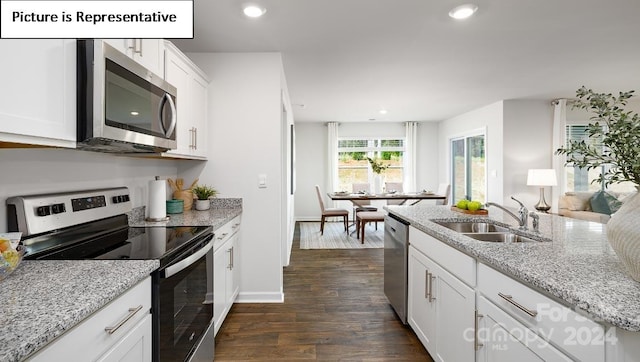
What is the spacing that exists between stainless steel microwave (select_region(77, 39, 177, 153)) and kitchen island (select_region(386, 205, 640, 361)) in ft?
5.60

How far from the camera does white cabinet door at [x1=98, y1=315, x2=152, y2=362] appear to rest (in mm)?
A: 986

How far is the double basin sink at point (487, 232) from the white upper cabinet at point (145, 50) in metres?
2.12

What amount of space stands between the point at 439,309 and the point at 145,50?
229cm

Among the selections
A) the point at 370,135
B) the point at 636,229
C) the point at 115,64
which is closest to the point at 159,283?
the point at 115,64

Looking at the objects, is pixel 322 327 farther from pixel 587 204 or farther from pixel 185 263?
pixel 587 204

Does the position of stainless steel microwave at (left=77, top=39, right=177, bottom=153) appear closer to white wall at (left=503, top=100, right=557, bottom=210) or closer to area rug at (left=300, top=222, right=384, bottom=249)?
area rug at (left=300, top=222, right=384, bottom=249)

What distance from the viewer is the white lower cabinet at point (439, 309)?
1.52m

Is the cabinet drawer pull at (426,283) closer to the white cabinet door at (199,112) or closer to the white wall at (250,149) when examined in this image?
the white wall at (250,149)

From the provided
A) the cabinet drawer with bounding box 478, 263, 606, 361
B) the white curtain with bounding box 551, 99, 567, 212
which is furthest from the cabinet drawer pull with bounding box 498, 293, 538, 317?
the white curtain with bounding box 551, 99, 567, 212

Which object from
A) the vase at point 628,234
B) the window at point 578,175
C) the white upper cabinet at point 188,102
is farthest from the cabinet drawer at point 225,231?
the window at point 578,175

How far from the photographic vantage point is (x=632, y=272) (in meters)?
0.98

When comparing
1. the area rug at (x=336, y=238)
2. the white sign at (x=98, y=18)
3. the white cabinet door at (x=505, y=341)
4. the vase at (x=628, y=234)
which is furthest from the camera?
the area rug at (x=336, y=238)

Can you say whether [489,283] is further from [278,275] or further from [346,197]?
[346,197]

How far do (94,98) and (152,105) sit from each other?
0.52 m
